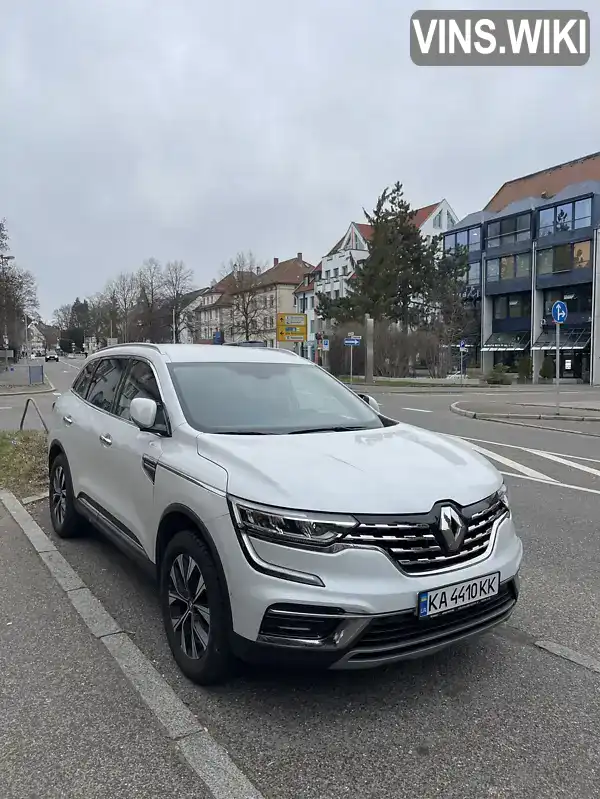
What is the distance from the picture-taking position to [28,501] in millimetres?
7242

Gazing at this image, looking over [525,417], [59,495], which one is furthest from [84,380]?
[525,417]

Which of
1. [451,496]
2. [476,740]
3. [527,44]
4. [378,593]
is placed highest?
[527,44]

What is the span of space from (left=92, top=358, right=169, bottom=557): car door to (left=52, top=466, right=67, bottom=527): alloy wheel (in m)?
1.23

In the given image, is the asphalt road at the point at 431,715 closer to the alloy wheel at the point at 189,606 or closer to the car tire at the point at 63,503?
the alloy wheel at the point at 189,606

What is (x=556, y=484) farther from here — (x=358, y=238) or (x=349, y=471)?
(x=358, y=238)

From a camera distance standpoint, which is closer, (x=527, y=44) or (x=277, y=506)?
(x=277, y=506)

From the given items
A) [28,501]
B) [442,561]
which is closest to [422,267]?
[28,501]

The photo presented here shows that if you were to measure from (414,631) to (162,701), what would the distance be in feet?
4.13

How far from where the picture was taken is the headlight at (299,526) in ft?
9.18

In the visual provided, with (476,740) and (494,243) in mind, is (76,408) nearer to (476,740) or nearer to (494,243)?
(476,740)

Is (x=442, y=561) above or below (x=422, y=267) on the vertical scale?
below

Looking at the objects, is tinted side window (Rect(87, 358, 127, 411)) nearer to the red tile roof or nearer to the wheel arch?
the wheel arch

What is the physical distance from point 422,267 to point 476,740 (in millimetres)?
A: 51559

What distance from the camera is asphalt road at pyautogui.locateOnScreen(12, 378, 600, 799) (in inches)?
101
